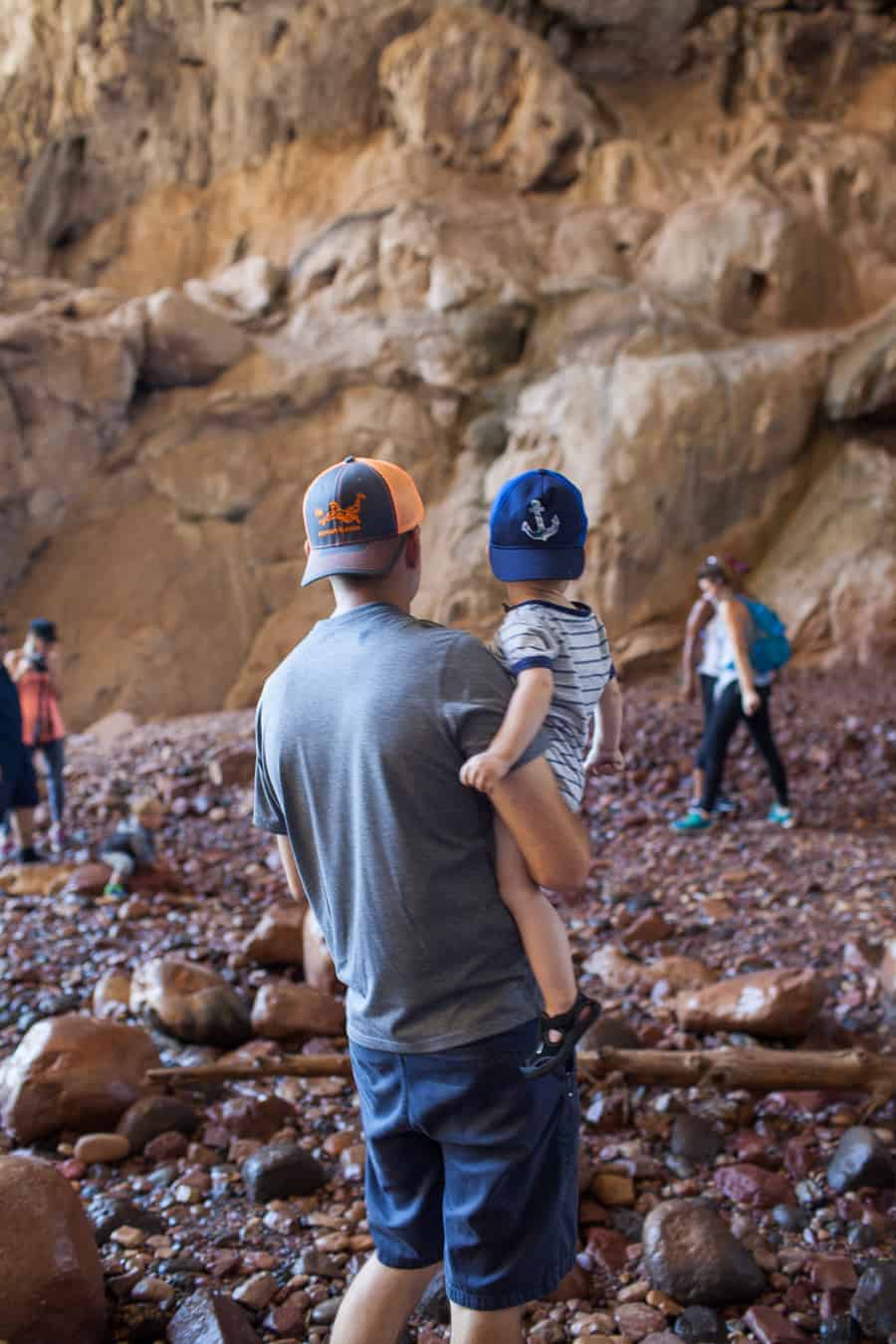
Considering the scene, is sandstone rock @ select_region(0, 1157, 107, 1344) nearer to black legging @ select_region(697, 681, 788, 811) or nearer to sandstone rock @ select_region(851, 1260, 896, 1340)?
sandstone rock @ select_region(851, 1260, 896, 1340)

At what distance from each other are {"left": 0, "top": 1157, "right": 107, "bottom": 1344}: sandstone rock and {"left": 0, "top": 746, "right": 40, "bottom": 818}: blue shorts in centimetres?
384

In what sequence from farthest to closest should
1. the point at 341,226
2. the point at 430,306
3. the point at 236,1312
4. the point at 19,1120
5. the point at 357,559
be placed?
the point at 341,226
the point at 430,306
the point at 19,1120
the point at 236,1312
the point at 357,559

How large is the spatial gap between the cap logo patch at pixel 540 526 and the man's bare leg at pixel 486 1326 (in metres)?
1.32

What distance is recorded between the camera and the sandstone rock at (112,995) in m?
4.26

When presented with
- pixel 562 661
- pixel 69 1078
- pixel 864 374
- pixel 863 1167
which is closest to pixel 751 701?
pixel 863 1167

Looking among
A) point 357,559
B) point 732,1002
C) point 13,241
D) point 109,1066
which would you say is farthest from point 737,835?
point 13,241

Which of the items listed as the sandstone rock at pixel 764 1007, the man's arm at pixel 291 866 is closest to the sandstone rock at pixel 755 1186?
the sandstone rock at pixel 764 1007

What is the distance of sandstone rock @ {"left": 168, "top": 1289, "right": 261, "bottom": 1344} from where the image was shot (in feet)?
7.66

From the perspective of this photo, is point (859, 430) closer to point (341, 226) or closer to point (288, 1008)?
point (341, 226)

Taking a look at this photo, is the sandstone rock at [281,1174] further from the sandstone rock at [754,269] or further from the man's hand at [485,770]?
the sandstone rock at [754,269]

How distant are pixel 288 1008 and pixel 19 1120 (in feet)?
3.46

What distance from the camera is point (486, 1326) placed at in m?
1.74

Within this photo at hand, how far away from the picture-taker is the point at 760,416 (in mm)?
10125

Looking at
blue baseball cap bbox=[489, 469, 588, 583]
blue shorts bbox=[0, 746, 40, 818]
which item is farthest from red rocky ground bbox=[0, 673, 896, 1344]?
blue baseball cap bbox=[489, 469, 588, 583]
